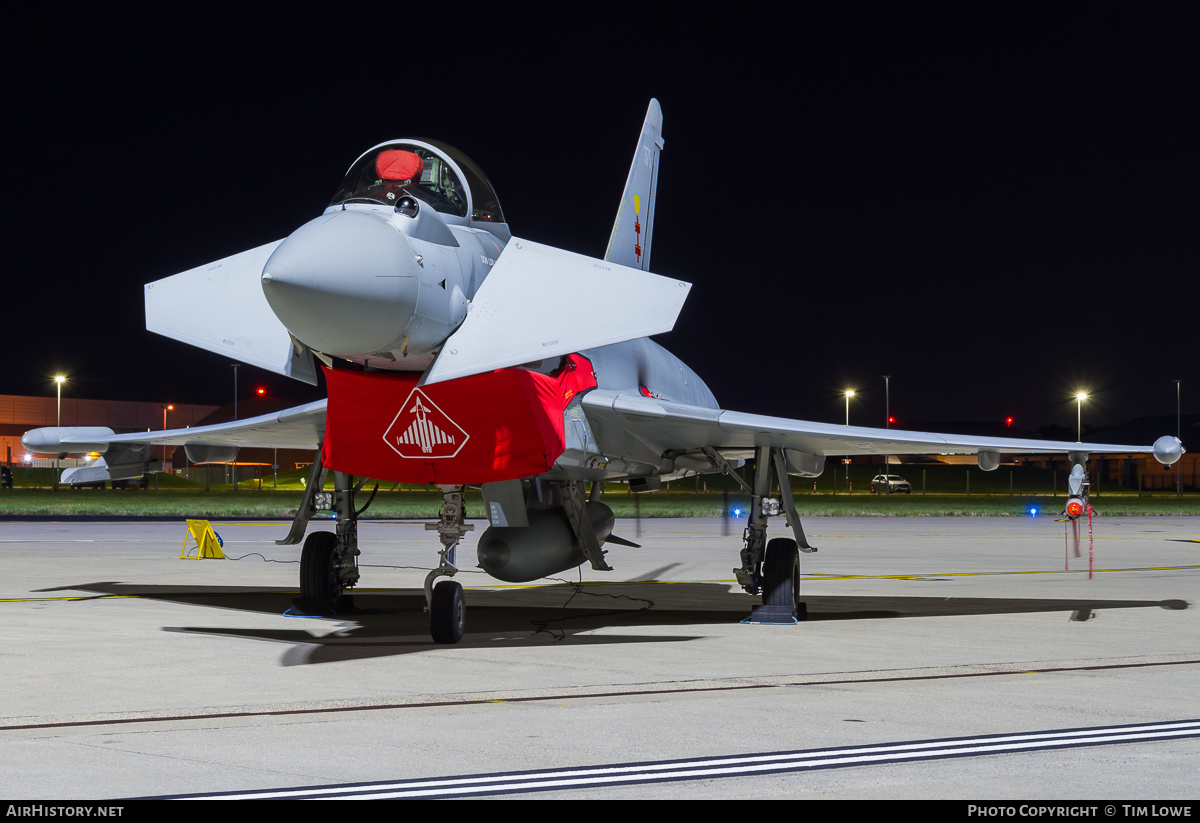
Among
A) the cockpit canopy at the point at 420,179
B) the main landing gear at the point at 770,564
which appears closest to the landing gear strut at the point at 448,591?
the cockpit canopy at the point at 420,179

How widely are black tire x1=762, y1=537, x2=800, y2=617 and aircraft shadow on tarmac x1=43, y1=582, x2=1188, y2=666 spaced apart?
0.57 m

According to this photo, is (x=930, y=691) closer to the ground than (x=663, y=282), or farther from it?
closer to the ground

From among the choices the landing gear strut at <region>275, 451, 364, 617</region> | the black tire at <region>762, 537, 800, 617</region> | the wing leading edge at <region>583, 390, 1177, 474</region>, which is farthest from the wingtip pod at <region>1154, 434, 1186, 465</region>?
the landing gear strut at <region>275, 451, 364, 617</region>

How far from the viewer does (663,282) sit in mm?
9008

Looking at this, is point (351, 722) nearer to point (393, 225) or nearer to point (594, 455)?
point (393, 225)

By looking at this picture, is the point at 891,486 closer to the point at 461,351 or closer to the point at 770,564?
the point at 770,564

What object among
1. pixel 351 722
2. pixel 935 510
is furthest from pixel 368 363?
pixel 935 510

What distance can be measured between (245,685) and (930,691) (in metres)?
4.89

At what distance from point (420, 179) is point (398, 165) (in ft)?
0.68

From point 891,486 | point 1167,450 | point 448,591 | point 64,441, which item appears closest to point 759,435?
point 448,591

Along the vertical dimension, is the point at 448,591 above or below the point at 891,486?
above

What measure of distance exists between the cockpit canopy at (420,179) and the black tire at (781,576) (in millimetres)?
5195

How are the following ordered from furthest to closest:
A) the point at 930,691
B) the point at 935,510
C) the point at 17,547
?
the point at 935,510 → the point at 17,547 → the point at 930,691

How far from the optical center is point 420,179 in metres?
9.70
